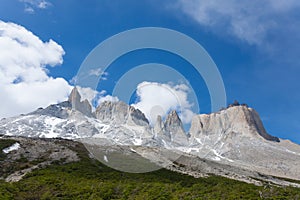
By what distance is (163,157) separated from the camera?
4638 inches

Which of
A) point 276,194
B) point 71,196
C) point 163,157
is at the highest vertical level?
point 163,157

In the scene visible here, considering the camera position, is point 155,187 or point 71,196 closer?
point 71,196

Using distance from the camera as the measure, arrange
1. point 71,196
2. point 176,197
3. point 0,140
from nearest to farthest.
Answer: point 176,197
point 71,196
point 0,140

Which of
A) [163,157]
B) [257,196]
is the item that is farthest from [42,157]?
Answer: [257,196]

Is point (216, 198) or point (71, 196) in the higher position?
point (216, 198)

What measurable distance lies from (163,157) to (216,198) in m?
76.6

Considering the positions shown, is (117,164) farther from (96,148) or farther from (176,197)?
(176,197)

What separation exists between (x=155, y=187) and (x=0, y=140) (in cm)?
7016

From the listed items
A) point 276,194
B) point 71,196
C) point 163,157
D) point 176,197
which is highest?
Answer: point 163,157

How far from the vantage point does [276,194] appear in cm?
4231

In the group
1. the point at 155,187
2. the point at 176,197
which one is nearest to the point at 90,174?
the point at 155,187

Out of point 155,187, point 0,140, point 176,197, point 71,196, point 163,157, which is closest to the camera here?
point 176,197

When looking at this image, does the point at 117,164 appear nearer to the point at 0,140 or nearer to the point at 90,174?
the point at 90,174

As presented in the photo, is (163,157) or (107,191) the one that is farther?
(163,157)
